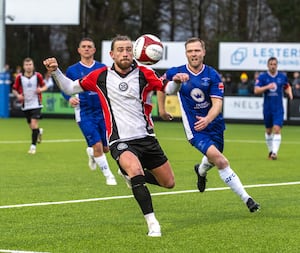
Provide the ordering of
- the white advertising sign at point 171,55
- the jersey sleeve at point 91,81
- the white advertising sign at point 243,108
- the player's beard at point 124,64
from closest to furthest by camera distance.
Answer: the player's beard at point 124,64 → the jersey sleeve at point 91,81 → the white advertising sign at point 243,108 → the white advertising sign at point 171,55

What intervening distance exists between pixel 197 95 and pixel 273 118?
894 cm

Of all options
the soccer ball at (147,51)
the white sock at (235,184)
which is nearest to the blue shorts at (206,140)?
the white sock at (235,184)

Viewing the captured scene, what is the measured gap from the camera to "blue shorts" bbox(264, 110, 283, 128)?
19.4m

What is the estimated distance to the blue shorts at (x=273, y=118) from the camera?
19.4 meters

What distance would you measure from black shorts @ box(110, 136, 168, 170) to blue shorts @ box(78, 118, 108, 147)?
4.34 metres

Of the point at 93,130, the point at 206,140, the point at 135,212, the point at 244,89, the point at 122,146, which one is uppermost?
the point at 122,146

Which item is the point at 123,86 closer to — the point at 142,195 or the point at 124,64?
the point at 124,64

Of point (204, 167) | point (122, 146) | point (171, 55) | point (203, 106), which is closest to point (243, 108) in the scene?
point (171, 55)

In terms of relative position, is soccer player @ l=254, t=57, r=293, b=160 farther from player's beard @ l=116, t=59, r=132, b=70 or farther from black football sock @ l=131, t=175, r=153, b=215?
black football sock @ l=131, t=175, r=153, b=215

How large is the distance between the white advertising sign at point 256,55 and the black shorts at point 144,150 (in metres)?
29.3

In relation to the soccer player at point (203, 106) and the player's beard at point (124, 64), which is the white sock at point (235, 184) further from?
the player's beard at point (124, 64)

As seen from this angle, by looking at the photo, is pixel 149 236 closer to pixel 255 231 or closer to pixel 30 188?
pixel 255 231

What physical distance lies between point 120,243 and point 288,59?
101 feet

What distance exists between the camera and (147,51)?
9633 millimetres
